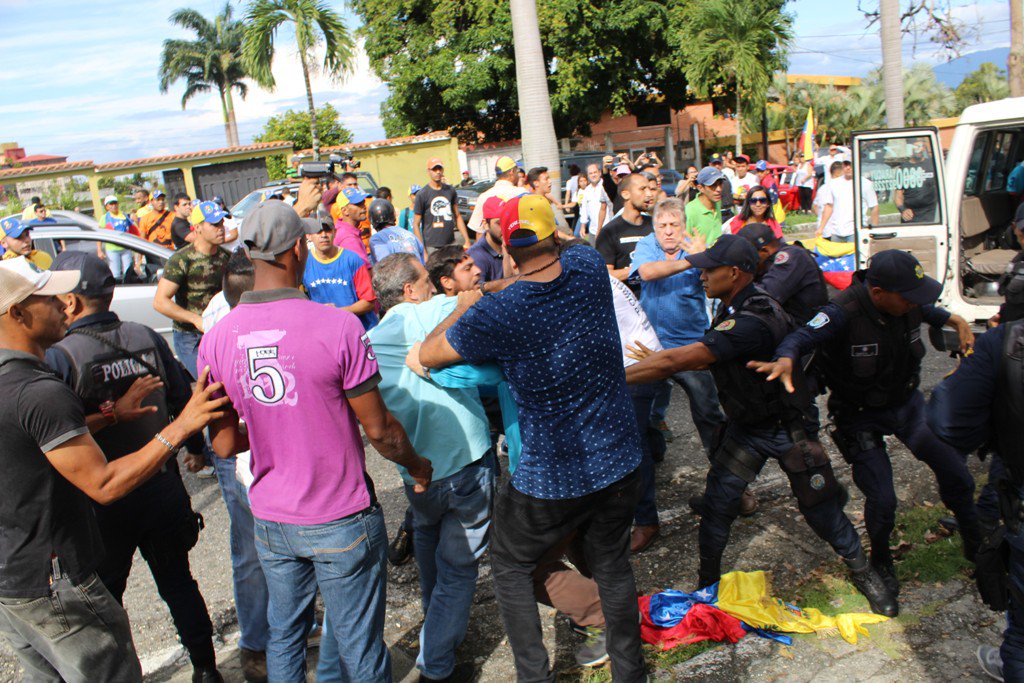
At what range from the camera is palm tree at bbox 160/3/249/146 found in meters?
47.3

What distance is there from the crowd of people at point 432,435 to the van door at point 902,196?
11.5 feet

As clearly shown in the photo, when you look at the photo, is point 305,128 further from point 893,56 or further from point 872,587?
point 872,587

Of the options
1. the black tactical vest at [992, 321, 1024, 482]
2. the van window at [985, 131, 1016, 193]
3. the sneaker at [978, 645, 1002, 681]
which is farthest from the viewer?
the van window at [985, 131, 1016, 193]

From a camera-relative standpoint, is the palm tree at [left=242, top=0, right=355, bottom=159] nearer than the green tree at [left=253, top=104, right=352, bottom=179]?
Yes

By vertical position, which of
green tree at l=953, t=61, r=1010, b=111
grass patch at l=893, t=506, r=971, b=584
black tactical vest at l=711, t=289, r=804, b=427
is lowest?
grass patch at l=893, t=506, r=971, b=584

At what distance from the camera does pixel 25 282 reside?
2621mm

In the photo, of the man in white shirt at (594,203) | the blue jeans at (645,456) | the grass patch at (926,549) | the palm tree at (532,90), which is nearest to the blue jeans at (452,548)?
the blue jeans at (645,456)

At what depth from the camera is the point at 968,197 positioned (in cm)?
836

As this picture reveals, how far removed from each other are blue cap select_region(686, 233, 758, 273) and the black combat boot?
1.44 meters

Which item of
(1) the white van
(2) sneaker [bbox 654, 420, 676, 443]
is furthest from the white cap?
(1) the white van

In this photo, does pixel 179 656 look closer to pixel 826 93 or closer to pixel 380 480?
pixel 380 480

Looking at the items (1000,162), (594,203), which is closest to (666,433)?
(1000,162)

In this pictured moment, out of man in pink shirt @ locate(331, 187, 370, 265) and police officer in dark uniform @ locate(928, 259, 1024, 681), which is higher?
man in pink shirt @ locate(331, 187, 370, 265)

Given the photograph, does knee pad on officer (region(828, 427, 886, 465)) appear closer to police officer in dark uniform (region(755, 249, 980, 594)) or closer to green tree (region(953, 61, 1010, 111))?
police officer in dark uniform (region(755, 249, 980, 594))
